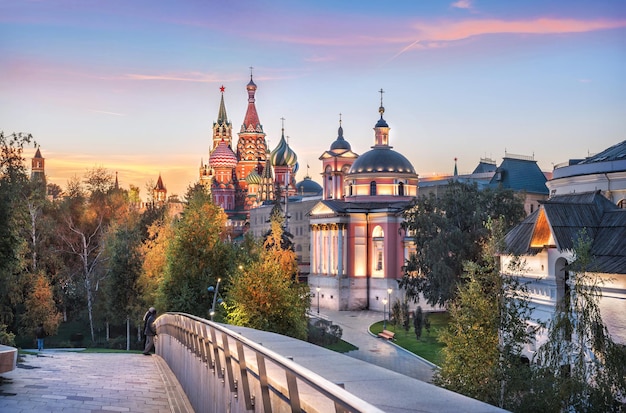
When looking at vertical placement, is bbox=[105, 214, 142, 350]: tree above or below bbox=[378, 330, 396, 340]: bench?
above

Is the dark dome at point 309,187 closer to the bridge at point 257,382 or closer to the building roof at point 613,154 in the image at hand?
the building roof at point 613,154

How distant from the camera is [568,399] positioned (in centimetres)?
1720

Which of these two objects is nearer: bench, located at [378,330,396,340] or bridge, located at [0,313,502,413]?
bridge, located at [0,313,502,413]

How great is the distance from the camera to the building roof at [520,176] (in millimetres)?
87312

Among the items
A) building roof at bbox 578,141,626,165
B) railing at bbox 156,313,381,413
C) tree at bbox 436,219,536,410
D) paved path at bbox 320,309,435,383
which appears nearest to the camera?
railing at bbox 156,313,381,413

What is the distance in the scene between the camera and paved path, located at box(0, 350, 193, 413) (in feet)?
38.9

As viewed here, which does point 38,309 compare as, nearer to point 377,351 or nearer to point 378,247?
point 377,351

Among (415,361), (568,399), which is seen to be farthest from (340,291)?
(568,399)

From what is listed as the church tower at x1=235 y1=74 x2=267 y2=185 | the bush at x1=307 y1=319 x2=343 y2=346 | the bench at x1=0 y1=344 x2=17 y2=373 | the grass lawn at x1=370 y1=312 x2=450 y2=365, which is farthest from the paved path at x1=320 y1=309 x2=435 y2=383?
the church tower at x1=235 y1=74 x2=267 y2=185

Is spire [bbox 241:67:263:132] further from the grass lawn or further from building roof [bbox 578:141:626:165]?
building roof [bbox 578:141:626:165]

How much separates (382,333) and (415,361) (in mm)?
9054

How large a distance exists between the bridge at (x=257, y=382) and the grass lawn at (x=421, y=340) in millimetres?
25345

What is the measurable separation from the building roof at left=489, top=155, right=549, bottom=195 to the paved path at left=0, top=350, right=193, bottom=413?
73.6m

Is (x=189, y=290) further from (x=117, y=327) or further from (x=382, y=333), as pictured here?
(x=117, y=327)
